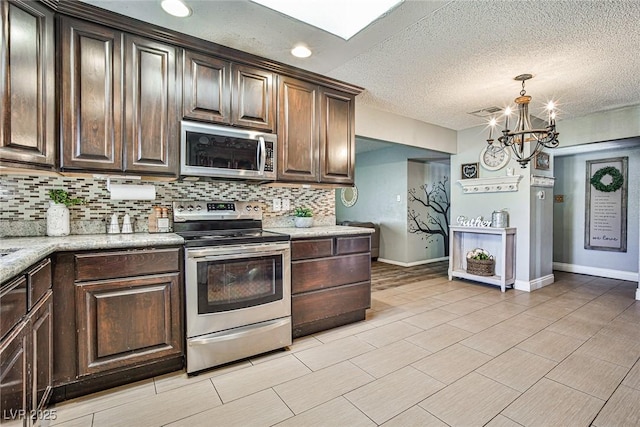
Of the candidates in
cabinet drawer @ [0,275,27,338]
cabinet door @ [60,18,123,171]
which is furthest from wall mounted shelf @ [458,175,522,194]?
cabinet drawer @ [0,275,27,338]

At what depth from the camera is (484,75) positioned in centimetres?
302

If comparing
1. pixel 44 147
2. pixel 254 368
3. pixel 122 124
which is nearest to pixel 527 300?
pixel 254 368

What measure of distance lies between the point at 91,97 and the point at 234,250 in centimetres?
135

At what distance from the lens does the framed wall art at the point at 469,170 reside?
16.0ft

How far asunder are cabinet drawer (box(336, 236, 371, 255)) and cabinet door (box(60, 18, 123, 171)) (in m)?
1.81

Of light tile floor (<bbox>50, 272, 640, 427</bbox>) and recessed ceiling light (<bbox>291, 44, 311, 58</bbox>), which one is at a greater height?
recessed ceiling light (<bbox>291, 44, 311, 58</bbox>)

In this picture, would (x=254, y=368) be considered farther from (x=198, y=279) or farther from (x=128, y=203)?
(x=128, y=203)

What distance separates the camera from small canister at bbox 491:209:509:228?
444cm

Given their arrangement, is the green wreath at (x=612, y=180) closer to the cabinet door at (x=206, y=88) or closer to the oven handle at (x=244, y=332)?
the oven handle at (x=244, y=332)

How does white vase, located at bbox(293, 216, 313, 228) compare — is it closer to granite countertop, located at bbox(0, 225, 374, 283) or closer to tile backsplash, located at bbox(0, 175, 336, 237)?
tile backsplash, located at bbox(0, 175, 336, 237)

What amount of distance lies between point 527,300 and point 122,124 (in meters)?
4.57

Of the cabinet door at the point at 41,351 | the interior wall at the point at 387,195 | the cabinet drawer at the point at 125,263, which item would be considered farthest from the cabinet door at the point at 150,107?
the interior wall at the point at 387,195

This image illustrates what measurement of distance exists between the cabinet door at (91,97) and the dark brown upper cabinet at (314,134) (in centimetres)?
122

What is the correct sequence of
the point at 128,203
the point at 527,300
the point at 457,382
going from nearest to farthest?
the point at 457,382
the point at 128,203
the point at 527,300
